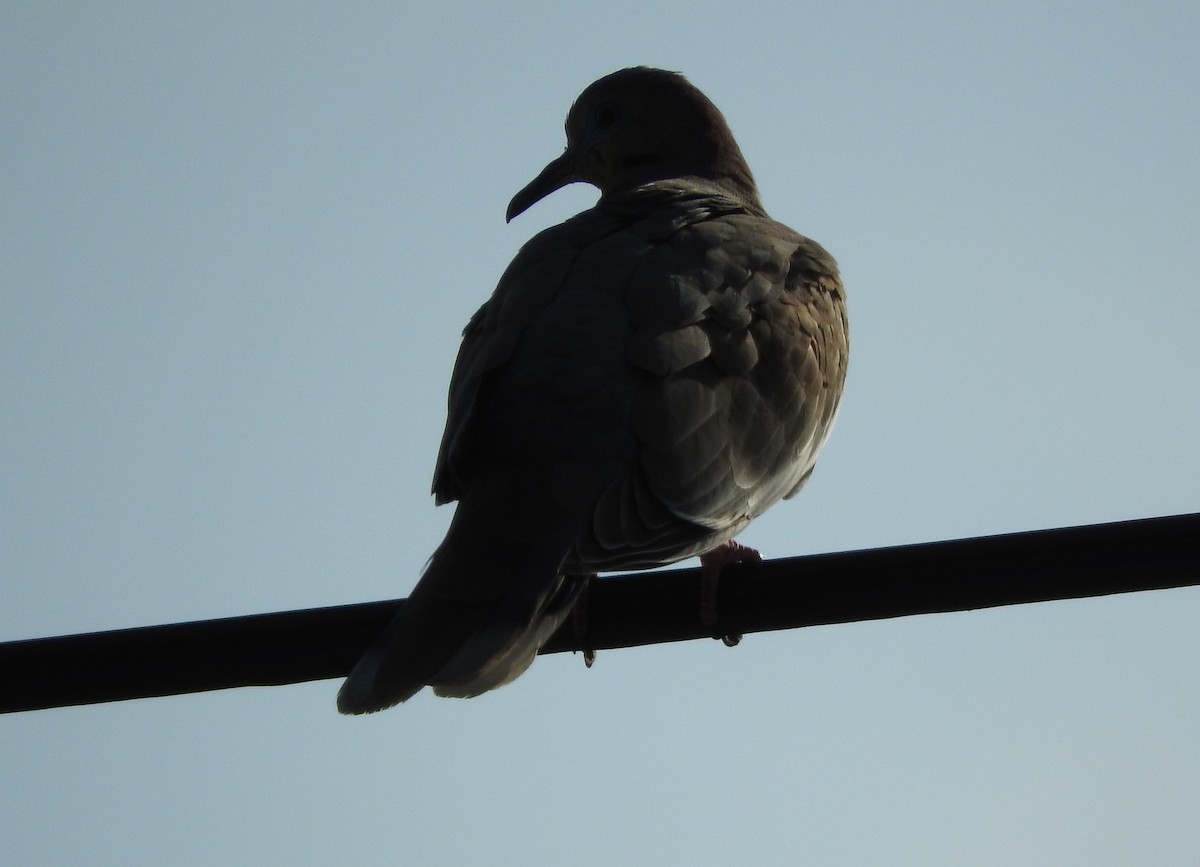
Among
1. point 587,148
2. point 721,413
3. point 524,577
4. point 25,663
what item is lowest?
point 25,663

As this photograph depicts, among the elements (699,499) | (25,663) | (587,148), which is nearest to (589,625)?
→ (699,499)

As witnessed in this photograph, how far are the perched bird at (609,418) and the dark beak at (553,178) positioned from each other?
117cm

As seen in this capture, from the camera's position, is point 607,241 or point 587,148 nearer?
point 607,241

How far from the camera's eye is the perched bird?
3018mm

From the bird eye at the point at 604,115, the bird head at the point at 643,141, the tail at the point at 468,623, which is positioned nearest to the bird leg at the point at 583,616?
the tail at the point at 468,623

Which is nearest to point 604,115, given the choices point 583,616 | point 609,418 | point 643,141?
point 643,141

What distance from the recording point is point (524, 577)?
10.0ft

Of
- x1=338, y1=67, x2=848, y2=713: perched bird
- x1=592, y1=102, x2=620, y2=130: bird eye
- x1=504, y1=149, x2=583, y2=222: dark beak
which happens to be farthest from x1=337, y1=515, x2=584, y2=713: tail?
x1=592, y1=102, x2=620, y2=130: bird eye

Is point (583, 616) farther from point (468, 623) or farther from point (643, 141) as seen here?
point (643, 141)

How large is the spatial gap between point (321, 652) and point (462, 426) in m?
0.75

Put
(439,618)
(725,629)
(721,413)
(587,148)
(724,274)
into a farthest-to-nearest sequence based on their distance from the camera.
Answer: (587,148)
(724,274)
(721,413)
(439,618)
(725,629)

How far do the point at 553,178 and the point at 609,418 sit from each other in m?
2.57

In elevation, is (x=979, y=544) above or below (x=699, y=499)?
below

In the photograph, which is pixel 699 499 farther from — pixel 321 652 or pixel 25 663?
pixel 25 663
